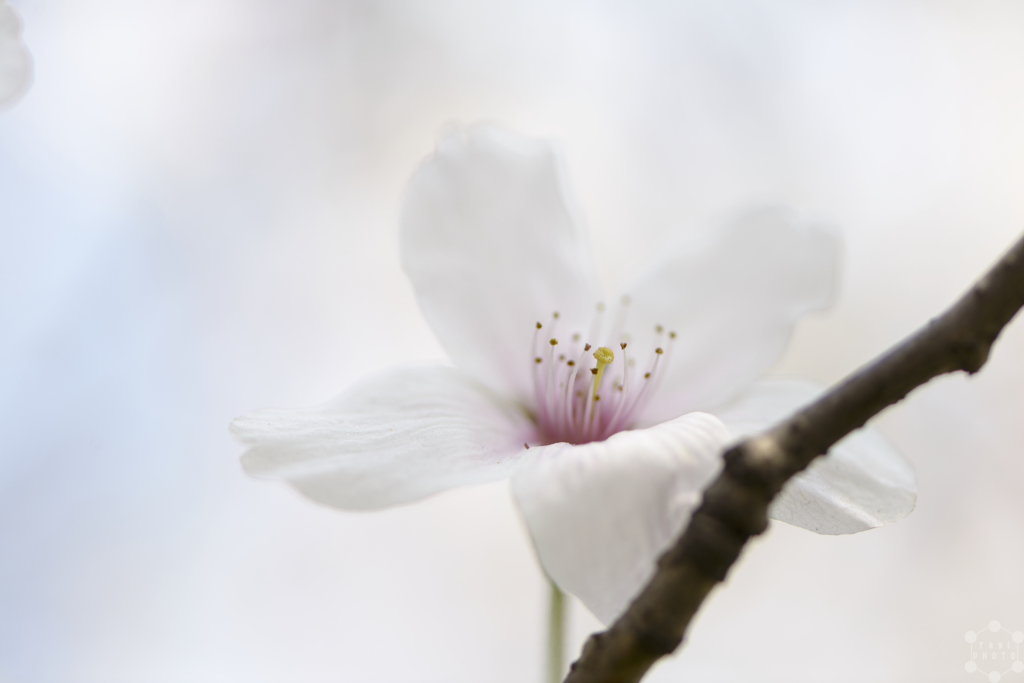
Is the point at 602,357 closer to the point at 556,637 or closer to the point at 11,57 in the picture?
the point at 556,637

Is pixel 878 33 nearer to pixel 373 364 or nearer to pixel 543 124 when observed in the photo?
pixel 543 124

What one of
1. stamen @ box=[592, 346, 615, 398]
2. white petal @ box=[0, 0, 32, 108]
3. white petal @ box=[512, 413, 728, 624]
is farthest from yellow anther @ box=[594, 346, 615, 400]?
white petal @ box=[0, 0, 32, 108]

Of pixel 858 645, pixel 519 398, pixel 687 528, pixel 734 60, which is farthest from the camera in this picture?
pixel 734 60

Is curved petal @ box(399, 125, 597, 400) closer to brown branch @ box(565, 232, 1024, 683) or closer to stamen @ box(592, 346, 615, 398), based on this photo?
stamen @ box(592, 346, 615, 398)

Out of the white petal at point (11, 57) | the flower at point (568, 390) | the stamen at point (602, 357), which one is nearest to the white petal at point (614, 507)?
the flower at point (568, 390)

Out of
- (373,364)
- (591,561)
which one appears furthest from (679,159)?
(591,561)
